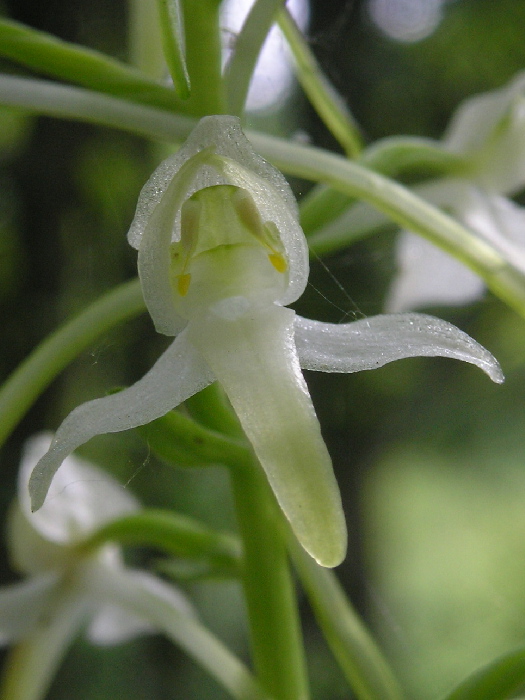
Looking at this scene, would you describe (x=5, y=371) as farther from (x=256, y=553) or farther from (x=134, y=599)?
(x=256, y=553)

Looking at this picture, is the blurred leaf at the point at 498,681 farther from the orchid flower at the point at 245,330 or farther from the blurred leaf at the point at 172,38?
the blurred leaf at the point at 172,38

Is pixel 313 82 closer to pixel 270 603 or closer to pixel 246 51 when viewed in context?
pixel 246 51

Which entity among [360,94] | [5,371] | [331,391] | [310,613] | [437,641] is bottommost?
[437,641]

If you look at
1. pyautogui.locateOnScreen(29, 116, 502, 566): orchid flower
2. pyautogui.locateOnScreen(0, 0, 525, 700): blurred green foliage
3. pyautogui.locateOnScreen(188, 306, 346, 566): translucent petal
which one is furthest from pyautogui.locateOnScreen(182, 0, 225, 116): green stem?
pyautogui.locateOnScreen(0, 0, 525, 700): blurred green foliage

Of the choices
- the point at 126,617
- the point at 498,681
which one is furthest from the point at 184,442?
the point at 126,617

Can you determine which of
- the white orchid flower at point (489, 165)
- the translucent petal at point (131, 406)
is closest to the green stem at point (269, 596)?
the translucent petal at point (131, 406)

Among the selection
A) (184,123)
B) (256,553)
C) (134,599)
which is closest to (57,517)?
(134,599)
